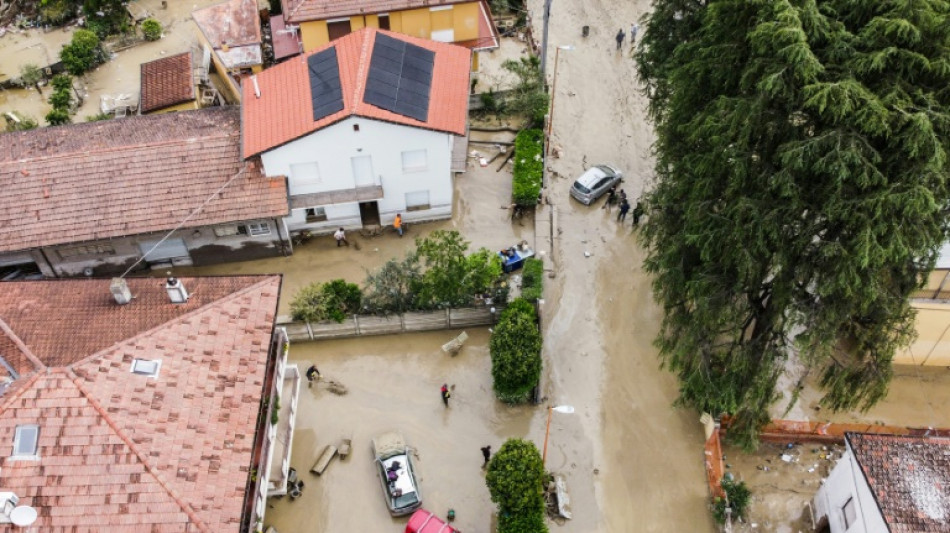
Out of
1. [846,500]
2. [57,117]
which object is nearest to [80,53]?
[57,117]

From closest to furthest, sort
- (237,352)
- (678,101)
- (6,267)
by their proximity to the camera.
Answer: (237,352) → (678,101) → (6,267)

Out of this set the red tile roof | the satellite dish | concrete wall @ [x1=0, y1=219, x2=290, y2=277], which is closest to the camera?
the satellite dish

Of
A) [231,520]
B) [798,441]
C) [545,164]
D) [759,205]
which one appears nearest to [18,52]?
[545,164]

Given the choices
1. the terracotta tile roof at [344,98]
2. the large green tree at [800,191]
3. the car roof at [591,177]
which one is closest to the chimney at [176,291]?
the terracotta tile roof at [344,98]

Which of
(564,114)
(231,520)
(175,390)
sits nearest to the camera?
(231,520)

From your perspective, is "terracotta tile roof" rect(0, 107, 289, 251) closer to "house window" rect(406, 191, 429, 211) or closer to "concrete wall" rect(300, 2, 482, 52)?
"house window" rect(406, 191, 429, 211)

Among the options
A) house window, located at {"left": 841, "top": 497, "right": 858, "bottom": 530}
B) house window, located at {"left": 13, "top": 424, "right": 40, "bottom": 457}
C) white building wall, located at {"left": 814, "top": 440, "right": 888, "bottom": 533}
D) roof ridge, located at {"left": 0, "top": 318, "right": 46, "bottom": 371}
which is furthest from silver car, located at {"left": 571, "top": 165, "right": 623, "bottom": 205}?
house window, located at {"left": 13, "top": 424, "right": 40, "bottom": 457}

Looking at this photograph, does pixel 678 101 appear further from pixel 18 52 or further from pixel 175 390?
pixel 18 52
